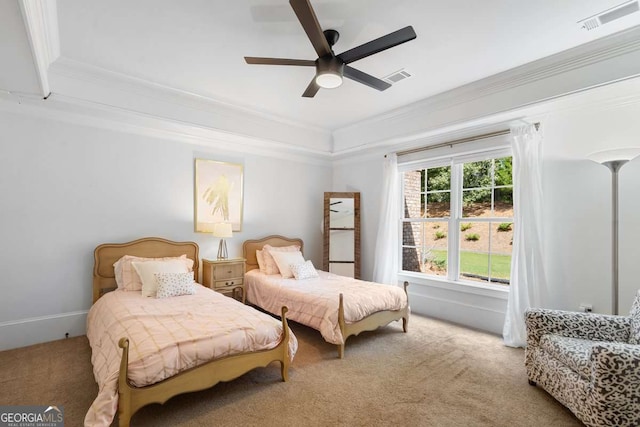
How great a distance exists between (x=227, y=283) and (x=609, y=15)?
4597 millimetres

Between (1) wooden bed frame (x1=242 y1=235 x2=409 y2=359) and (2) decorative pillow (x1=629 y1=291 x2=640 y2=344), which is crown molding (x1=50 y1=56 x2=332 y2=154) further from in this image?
(2) decorative pillow (x1=629 y1=291 x2=640 y2=344)

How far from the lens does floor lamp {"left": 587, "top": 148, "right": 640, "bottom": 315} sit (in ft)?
8.78

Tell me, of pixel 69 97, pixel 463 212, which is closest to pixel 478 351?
pixel 463 212

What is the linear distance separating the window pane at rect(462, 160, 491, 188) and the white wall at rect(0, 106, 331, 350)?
12.0 feet

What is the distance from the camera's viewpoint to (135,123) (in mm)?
3797

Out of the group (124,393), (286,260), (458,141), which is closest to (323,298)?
(286,260)

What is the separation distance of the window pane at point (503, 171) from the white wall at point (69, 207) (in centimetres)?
395

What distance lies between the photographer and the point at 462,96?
3588mm

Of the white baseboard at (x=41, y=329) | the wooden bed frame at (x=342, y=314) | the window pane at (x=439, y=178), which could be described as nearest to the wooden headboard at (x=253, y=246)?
the wooden bed frame at (x=342, y=314)

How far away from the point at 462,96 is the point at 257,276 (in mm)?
3495

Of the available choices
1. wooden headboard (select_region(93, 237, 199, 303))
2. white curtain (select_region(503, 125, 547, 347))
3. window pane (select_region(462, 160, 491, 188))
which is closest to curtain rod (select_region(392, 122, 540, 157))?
white curtain (select_region(503, 125, 547, 347))

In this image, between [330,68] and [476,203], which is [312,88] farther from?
[476,203]

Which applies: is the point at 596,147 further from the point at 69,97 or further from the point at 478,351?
the point at 69,97

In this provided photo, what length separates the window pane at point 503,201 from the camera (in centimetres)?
382
